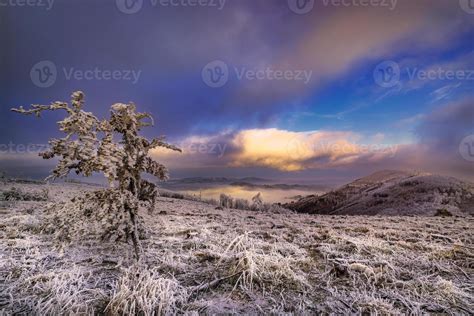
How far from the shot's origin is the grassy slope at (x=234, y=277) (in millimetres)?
2527

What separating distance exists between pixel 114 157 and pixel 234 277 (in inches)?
63.2

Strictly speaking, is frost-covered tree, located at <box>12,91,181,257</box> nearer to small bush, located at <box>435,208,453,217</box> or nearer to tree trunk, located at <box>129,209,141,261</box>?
tree trunk, located at <box>129,209,141,261</box>

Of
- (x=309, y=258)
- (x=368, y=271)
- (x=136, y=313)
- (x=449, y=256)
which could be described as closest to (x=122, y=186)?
(x=136, y=313)

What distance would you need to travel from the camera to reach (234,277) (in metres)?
2.97

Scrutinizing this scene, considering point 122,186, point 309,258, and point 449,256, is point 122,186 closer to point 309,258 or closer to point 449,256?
point 309,258

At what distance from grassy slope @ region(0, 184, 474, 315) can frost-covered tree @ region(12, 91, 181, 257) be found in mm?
550

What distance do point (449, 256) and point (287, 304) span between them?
2.61m

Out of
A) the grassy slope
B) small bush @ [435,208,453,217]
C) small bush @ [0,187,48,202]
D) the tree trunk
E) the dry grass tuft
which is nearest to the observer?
the dry grass tuft

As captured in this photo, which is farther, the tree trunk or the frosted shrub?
the frosted shrub

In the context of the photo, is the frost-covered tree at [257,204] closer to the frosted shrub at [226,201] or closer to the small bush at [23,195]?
the frosted shrub at [226,201]

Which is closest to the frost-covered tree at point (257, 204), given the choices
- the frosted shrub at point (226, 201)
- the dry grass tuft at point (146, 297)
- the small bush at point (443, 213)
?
the frosted shrub at point (226, 201)

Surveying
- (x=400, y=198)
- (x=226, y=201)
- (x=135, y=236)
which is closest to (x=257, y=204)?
(x=226, y=201)

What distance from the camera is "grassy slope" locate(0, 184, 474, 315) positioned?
2527mm

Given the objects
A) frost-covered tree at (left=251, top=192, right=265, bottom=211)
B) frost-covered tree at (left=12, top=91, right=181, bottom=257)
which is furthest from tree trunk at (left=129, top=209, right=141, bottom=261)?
frost-covered tree at (left=251, top=192, right=265, bottom=211)
